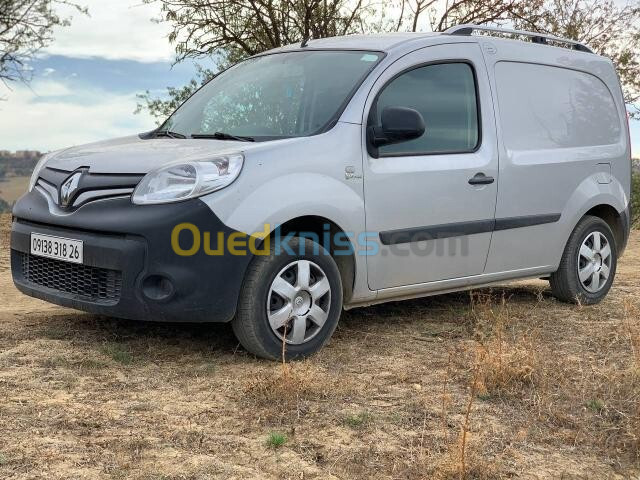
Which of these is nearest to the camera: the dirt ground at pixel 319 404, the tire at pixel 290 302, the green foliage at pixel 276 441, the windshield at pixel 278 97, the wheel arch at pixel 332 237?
the dirt ground at pixel 319 404

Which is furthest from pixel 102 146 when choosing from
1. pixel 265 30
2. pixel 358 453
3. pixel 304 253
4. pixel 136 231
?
pixel 265 30

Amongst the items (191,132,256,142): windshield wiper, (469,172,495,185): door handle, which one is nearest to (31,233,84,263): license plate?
(191,132,256,142): windshield wiper

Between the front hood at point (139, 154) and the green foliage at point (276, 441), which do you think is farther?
the front hood at point (139, 154)

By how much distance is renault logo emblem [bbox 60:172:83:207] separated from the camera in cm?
498

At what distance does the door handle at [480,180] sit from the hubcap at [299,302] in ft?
4.72

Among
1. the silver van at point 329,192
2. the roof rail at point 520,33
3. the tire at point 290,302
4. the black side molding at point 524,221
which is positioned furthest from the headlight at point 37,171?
the black side molding at point 524,221

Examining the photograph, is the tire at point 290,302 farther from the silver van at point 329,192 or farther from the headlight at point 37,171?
the headlight at point 37,171

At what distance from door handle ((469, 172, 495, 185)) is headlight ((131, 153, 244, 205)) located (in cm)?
188

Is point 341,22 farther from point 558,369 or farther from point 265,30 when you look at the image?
point 558,369

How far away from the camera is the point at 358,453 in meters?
3.59

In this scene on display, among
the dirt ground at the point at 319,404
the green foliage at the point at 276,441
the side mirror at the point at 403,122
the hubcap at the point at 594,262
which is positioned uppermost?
the side mirror at the point at 403,122

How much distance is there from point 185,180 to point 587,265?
152 inches

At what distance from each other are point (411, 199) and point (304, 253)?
3.07 ft

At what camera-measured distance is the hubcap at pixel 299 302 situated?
4879mm
